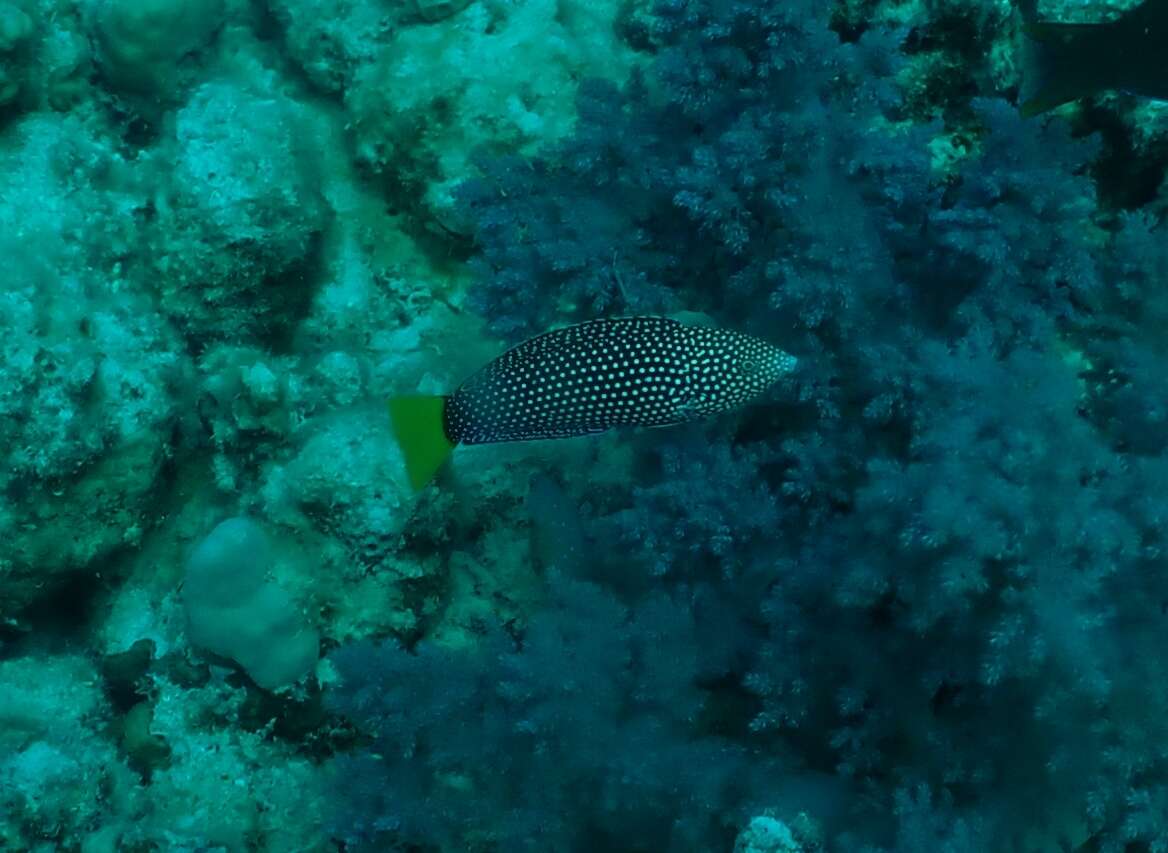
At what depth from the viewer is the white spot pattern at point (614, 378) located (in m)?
3.34

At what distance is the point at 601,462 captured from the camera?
4.64m

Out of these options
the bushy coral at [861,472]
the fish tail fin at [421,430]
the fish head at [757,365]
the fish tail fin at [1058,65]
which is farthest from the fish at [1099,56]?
the fish tail fin at [421,430]

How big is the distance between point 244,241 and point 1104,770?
505 centimetres

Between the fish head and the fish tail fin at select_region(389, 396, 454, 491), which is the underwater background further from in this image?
the fish tail fin at select_region(389, 396, 454, 491)

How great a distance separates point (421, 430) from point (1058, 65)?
122 inches

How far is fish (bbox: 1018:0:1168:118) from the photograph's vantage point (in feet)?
11.0

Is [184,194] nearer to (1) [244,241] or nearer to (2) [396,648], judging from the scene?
(1) [244,241]

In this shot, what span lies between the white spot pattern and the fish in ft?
5.38

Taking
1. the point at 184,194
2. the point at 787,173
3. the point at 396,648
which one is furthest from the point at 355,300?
the point at 787,173

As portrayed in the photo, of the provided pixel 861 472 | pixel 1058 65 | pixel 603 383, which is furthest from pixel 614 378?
pixel 1058 65

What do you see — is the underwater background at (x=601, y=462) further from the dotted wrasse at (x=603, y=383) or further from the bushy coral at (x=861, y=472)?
the dotted wrasse at (x=603, y=383)

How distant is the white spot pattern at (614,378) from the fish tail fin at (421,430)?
0.09 metres

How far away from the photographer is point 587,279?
13.9ft

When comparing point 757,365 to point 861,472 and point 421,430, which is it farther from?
point 421,430
